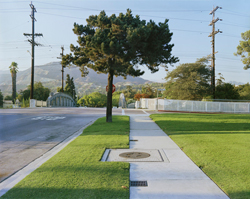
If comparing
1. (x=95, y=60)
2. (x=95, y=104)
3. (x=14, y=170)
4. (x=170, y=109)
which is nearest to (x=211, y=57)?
(x=170, y=109)

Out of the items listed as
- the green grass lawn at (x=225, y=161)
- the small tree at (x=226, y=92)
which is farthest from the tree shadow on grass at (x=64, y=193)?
the small tree at (x=226, y=92)

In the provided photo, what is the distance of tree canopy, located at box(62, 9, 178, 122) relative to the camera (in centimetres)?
1492

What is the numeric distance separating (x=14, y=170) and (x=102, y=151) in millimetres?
2635

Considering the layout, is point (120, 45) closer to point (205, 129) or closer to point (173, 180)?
point (205, 129)

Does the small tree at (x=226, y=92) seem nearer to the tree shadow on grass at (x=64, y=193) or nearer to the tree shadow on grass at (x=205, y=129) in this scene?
the tree shadow on grass at (x=205, y=129)

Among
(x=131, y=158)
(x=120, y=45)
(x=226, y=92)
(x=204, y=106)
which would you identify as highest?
(x=120, y=45)

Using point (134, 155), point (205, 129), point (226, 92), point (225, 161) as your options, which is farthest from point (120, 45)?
point (226, 92)

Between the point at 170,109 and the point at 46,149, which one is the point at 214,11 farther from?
the point at 46,149

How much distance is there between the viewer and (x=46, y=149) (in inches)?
358

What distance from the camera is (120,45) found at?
49.2 feet

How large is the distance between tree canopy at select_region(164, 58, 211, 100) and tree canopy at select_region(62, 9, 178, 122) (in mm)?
23024

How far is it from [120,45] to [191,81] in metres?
27.1

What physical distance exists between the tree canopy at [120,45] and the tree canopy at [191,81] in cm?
2302

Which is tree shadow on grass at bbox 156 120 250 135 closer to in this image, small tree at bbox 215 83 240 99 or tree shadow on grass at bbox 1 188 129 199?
tree shadow on grass at bbox 1 188 129 199
